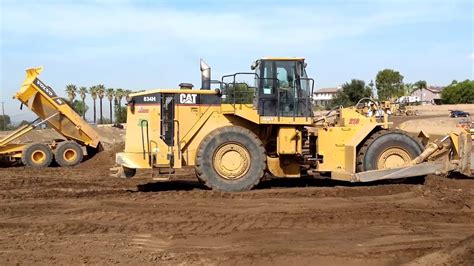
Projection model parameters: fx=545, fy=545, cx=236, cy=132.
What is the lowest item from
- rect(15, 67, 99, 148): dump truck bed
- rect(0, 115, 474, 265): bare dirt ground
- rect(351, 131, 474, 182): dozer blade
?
rect(0, 115, 474, 265): bare dirt ground

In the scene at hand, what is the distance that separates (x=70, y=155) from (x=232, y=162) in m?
9.72

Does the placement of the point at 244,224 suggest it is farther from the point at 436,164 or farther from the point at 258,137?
the point at 436,164

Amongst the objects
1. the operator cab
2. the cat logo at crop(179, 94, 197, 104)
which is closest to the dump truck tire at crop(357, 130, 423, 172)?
the operator cab

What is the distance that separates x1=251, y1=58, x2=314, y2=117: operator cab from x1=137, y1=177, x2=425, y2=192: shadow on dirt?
1.75 meters

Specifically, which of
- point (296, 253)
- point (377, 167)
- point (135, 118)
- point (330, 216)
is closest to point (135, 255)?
point (296, 253)

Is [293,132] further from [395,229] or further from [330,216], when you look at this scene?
[395,229]

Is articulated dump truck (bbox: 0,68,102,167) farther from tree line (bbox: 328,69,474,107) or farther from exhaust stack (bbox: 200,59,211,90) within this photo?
tree line (bbox: 328,69,474,107)

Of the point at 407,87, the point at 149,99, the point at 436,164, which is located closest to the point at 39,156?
the point at 149,99

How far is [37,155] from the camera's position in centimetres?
1869

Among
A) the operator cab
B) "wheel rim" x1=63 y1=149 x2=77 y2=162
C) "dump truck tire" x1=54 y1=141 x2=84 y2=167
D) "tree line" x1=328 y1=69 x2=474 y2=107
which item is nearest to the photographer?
the operator cab

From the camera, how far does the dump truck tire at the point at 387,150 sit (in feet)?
36.4

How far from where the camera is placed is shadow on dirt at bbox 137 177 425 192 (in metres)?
11.5

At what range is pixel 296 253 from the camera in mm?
6387

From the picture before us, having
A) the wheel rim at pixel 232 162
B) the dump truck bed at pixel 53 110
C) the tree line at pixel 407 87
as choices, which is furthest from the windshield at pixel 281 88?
the tree line at pixel 407 87
